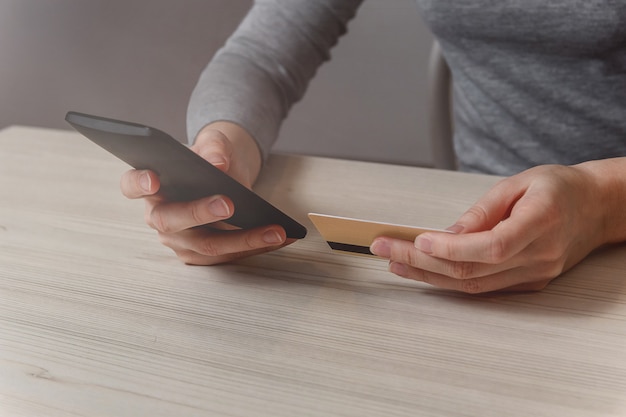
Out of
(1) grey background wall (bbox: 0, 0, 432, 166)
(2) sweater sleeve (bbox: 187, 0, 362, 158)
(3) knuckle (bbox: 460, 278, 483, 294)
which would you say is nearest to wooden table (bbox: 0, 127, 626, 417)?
(3) knuckle (bbox: 460, 278, 483, 294)

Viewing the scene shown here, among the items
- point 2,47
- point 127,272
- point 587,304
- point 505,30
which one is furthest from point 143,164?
point 2,47

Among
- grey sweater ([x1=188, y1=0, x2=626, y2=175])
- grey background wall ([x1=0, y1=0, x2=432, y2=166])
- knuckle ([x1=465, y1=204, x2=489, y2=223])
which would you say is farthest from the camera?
grey background wall ([x1=0, y1=0, x2=432, y2=166])

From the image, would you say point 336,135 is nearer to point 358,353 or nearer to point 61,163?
point 61,163

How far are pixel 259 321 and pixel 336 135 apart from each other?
4.45ft

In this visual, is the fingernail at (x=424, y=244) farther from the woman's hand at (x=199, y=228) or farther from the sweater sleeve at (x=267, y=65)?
the sweater sleeve at (x=267, y=65)

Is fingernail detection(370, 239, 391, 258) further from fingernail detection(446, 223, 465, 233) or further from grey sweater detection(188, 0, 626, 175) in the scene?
grey sweater detection(188, 0, 626, 175)

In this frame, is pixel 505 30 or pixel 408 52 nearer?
pixel 505 30

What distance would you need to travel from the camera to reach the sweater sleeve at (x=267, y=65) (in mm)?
832

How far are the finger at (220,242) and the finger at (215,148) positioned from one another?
0.27 feet

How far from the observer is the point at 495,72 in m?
0.92

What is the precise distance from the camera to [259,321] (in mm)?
540

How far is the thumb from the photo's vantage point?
1.82ft

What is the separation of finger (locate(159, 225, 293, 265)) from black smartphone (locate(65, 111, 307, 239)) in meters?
0.01

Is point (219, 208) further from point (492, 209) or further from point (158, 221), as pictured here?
point (492, 209)
